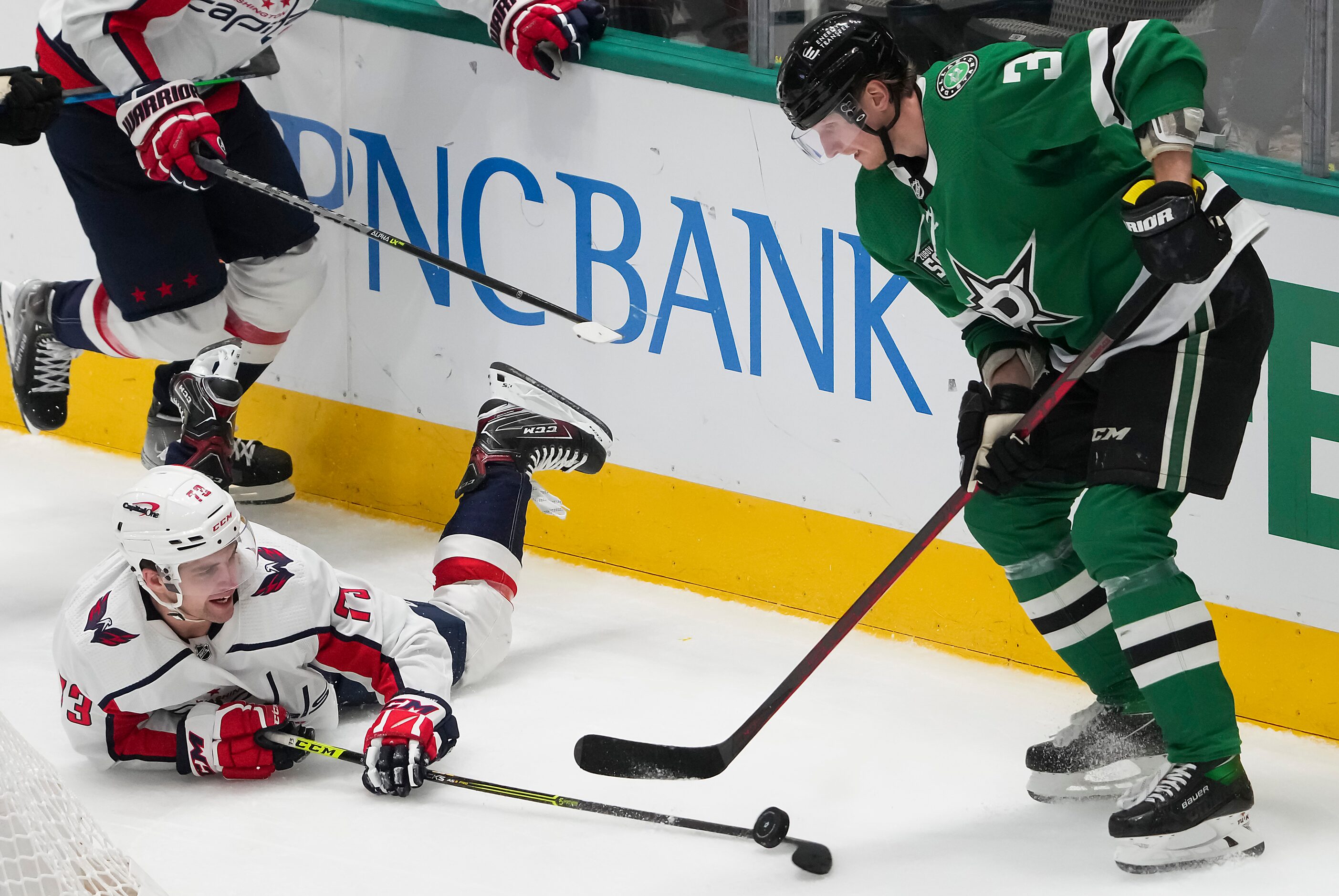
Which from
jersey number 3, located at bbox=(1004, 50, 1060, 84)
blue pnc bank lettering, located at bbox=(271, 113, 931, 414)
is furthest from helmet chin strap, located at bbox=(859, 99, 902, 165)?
blue pnc bank lettering, located at bbox=(271, 113, 931, 414)

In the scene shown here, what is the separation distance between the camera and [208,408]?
13.6 feet

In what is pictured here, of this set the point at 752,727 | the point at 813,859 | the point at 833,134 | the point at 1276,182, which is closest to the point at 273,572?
the point at 752,727

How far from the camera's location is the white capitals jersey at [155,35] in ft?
12.2

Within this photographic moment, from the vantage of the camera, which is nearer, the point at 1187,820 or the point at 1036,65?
the point at 1036,65

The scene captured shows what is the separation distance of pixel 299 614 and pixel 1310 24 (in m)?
1.88

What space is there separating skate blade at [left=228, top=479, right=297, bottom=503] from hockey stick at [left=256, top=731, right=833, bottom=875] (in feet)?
4.72

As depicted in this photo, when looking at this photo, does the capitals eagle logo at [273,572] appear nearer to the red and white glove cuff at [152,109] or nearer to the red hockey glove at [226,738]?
the red hockey glove at [226,738]

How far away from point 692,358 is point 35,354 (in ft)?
5.04

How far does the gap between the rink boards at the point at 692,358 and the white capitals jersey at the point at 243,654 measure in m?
0.82

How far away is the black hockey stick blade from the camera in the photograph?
112 inches

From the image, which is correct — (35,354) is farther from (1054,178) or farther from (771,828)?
(1054,178)

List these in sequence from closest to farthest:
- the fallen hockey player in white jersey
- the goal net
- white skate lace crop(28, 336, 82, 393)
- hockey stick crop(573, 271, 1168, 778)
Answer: the goal net, hockey stick crop(573, 271, 1168, 778), the fallen hockey player in white jersey, white skate lace crop(28, 336, 82, 393)

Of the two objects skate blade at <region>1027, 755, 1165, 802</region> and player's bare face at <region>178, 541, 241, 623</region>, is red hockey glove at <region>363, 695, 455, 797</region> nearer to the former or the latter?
player's bare face at <region>178, 541, 241, 623</region>

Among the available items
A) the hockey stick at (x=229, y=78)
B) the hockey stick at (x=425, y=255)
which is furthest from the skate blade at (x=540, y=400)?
the hockey stick at (x=229, y=78)
